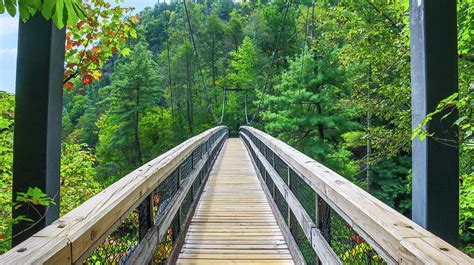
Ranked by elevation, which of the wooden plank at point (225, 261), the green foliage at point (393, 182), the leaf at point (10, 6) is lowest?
the green foliage at point (393, 182)

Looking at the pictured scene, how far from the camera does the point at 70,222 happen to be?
43.3 inches

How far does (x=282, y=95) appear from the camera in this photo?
16297 millimetres

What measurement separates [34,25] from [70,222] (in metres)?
0.73

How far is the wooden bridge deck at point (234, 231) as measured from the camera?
2732 millimetres

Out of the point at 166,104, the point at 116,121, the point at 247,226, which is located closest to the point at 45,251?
the point at 247,226

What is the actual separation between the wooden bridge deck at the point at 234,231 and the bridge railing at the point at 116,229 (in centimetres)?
29

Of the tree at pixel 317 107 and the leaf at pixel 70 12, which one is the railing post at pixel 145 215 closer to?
the leaf at pixel 70 12

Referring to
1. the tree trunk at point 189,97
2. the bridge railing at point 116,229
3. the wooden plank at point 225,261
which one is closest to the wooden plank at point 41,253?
the bridge railing at point 116,229

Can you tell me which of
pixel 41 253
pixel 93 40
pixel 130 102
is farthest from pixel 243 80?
pixel 41 253

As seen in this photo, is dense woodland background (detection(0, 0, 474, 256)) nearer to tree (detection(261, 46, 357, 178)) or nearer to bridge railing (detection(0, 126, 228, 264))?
tree (detection(261, 46, 357, 178))

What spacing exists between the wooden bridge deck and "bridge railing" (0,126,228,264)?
29 centimetres

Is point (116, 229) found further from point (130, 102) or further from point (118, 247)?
point (130, 102)

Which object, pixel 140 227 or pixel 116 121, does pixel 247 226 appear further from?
pixel 116 121

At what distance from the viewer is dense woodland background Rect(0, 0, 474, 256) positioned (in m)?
3.92
